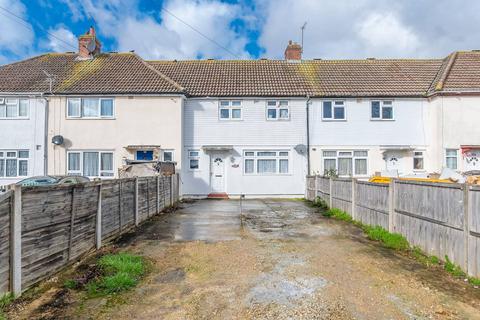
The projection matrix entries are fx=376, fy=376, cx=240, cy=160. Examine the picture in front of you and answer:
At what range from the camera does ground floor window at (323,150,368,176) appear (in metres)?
20.1

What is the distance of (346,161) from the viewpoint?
20.2 meters

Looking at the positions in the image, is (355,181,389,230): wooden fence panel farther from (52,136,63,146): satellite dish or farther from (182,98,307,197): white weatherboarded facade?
(52,136,63,146): satellite dish

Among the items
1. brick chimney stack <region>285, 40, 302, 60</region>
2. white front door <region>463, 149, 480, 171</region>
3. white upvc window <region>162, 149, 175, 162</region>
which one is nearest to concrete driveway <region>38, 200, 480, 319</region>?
white upvc window <region>162, 149, 175, 162</region>

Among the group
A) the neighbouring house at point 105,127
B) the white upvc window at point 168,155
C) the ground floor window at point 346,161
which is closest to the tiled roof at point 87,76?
the neighbouring house at point 105,127

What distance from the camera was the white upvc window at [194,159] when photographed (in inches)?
787

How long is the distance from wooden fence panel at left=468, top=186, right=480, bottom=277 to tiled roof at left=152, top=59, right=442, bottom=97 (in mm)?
15138

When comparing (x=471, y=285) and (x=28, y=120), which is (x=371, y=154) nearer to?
(x=471, y=285)

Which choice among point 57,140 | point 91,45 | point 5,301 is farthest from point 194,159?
point 5,301

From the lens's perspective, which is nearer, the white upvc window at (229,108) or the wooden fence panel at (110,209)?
the wooden fence panel at (110,209)

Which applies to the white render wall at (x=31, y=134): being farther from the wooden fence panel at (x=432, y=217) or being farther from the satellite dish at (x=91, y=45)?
the wooden fence panel at (x=432, y=217)

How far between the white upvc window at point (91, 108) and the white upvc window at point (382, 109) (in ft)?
45.4

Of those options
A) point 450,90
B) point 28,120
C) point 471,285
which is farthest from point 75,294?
point 450,90

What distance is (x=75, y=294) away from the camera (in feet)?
15.8

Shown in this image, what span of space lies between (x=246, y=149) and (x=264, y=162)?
1192 millimetres
